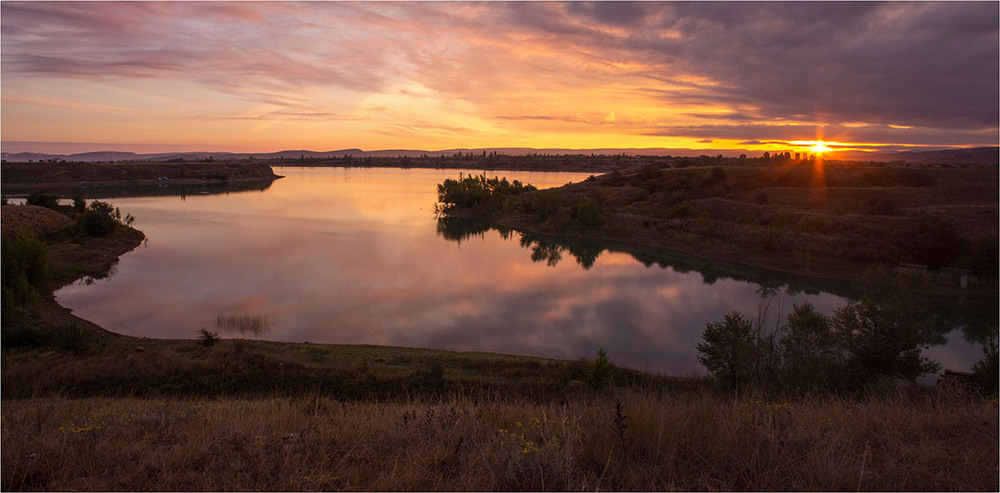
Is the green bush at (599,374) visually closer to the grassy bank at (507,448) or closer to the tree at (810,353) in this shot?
the tree at (810,353)

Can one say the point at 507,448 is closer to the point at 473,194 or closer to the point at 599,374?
the point at 599,374

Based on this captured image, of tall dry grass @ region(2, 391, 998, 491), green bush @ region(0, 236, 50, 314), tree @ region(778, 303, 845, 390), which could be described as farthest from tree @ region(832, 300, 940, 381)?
green bush @ region(0, 236, 50, 314)

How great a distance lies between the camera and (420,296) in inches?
845

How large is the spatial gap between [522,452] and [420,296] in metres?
18.6

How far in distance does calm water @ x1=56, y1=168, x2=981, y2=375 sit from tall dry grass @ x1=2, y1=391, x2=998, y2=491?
10.9 meters

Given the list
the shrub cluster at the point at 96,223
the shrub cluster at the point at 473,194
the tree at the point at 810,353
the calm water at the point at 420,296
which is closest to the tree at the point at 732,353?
the tree at the point at 810,353

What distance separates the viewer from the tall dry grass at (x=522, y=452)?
10.4 ft

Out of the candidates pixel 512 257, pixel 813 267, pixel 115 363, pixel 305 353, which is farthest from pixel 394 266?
pixel 813 267

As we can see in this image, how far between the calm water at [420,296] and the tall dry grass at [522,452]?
10.9 m

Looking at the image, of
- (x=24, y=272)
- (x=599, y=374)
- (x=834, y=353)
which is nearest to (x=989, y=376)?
(x=834, y=353)

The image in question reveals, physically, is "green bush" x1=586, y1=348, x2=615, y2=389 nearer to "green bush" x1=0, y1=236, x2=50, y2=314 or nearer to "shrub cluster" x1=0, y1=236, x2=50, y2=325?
"shrub cluster" x1=0, y1=236, x2=50, y2=325

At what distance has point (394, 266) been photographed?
26875 mm

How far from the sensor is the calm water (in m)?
16.7

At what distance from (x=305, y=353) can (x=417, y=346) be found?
344cm
